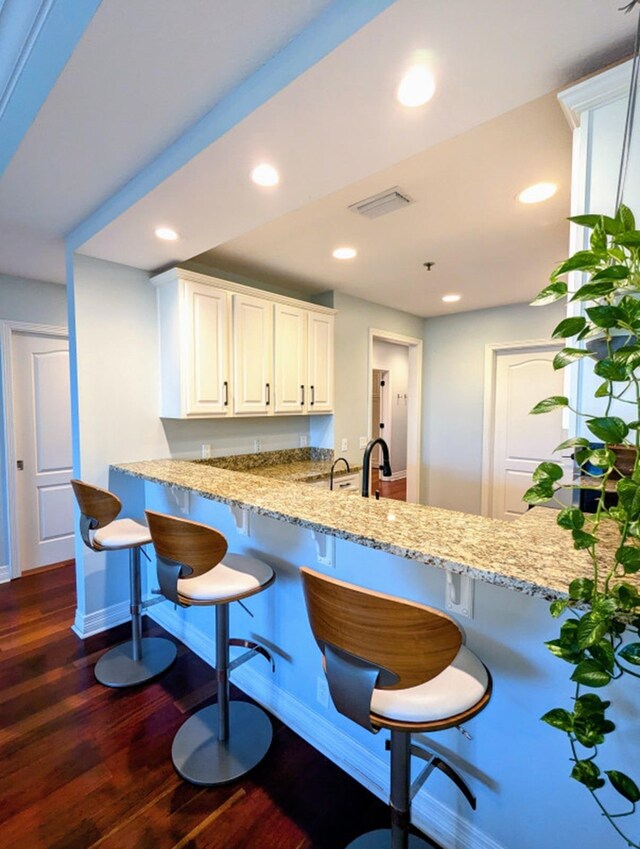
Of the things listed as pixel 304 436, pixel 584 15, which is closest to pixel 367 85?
pixel 584 15

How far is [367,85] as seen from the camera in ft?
3.81

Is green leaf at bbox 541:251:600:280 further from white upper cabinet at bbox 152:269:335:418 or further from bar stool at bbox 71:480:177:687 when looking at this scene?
white upper cabinet at bbox 152:269:335:418

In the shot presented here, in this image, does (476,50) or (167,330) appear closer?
(476,50)

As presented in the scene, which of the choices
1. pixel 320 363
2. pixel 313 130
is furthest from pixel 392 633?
pixel 320 363

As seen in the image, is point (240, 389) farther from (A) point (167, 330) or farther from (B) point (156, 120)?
(B) point (156, 120)

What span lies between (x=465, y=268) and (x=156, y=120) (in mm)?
2441

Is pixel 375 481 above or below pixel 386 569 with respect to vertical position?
below

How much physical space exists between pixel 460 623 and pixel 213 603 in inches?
35.9

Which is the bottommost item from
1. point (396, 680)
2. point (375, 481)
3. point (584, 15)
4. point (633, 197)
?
point (375, 481)

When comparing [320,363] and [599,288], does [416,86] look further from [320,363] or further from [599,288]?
[320,363]

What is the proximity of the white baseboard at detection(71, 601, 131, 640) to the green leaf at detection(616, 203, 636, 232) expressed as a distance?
3.24 m

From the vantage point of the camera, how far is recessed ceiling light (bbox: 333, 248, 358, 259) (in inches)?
108

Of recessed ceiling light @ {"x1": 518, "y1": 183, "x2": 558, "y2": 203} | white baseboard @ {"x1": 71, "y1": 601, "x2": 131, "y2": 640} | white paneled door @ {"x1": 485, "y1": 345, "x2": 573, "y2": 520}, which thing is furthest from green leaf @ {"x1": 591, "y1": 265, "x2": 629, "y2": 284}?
white paneled door @ {"x1": 485, "y1": 345, "x2": 573, "y2": 520}

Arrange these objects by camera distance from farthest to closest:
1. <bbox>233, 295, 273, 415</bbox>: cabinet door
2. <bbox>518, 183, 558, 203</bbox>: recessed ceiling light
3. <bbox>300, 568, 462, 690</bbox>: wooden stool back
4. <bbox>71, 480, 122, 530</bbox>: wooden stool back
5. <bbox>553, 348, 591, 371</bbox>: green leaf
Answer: <bbox>233, 295, 273, 415</bbox>: cabinet door → <bbox>71, 480, 122, 530</bbox>: wooden stool back → <bbox>518, 183, 558, 203</bbox>: recessed ceiling light → <bbox>300, 568, 462, 690</bbox>: wooden stool back → <bbox>553, 348, 591, 371</bbox>: green leaf
